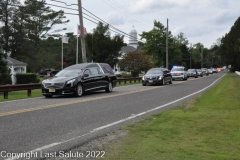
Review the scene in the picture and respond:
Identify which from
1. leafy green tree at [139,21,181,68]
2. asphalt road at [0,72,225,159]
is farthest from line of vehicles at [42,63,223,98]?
leafy green tree at [139,21,181,68]

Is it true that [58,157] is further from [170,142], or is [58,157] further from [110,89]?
[110,89]

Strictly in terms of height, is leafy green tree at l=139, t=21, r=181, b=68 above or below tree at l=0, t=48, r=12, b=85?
above

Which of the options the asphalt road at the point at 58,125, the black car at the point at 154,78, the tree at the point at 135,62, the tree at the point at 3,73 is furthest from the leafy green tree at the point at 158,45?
the asphalt road at the point at 58,125

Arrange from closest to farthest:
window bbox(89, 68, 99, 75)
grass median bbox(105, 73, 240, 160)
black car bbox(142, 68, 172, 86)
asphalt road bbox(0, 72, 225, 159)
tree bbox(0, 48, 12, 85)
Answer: grass median bbox(105, 73, 240, 160)
asphalt road bbox(0, 72, 225, 159)
window bbox(89, 68, 99, 75)
tree bbox(0, 48, 12, 85)
black car bbox(142, 68, 172, 86)

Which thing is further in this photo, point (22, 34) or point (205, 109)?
point (22, 34)

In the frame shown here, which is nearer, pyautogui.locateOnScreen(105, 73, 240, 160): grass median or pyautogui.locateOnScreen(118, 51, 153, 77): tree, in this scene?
pyautogui.locateOnScreen(105, 73, 240, 160): grass median

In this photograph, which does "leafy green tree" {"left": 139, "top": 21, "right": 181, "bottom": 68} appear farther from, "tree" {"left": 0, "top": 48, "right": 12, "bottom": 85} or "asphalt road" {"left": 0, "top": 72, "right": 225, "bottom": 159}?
"asphalt road" {"left": 0, "top": 72, "right": 225, "bottom": 159}

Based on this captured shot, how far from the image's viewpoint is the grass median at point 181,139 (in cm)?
573

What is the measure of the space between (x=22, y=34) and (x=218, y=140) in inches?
2158

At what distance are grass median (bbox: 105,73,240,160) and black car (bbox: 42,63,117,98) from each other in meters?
7.55

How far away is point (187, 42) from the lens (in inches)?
5162

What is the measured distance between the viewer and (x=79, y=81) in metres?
17.6

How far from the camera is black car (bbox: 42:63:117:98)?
16781 mm

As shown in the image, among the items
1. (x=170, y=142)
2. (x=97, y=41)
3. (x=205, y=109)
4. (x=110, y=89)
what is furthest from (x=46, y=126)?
(x=97, y=41)
